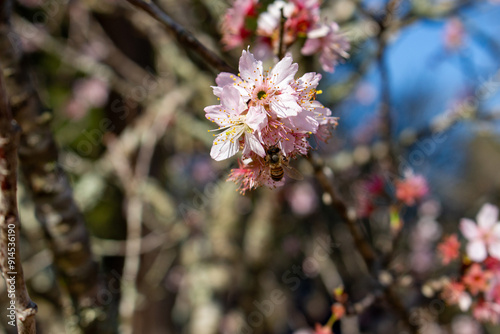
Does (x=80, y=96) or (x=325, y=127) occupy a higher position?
(x=325, y=127)

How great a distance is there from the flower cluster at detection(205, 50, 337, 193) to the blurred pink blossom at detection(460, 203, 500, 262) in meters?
0.85

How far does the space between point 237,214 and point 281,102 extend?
1.87 metres

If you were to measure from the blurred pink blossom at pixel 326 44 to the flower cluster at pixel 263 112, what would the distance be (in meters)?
0.26

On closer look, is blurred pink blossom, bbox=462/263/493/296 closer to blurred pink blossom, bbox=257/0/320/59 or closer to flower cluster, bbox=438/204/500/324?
flower cluster, bbox=438/204/500/324

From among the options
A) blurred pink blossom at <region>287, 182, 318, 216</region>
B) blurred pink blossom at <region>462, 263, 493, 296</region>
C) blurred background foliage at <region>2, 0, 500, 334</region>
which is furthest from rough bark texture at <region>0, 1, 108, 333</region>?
blurred pink blossom at <region>287, 182, 318, 216</region>

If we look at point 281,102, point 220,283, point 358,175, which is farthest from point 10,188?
point 358,175

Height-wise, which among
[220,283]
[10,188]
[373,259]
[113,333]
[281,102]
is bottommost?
[220,283]

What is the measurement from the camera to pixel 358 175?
345cm

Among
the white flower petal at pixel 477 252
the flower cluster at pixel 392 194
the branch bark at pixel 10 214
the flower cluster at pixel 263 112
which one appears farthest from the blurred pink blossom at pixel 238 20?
the white flower petal at pixel 477 252

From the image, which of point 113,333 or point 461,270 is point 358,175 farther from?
point 113,333

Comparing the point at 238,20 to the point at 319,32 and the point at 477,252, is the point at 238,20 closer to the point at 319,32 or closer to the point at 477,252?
the point at 319,32

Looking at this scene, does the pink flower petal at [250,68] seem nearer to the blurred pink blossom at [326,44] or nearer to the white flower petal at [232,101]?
the white flower petal at [232,101]

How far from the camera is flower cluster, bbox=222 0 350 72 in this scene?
1.06 metres

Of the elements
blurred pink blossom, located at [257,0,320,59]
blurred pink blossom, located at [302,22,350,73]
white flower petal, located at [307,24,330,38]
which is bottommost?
blurred pink blossom, located at [302,22,350,73]
